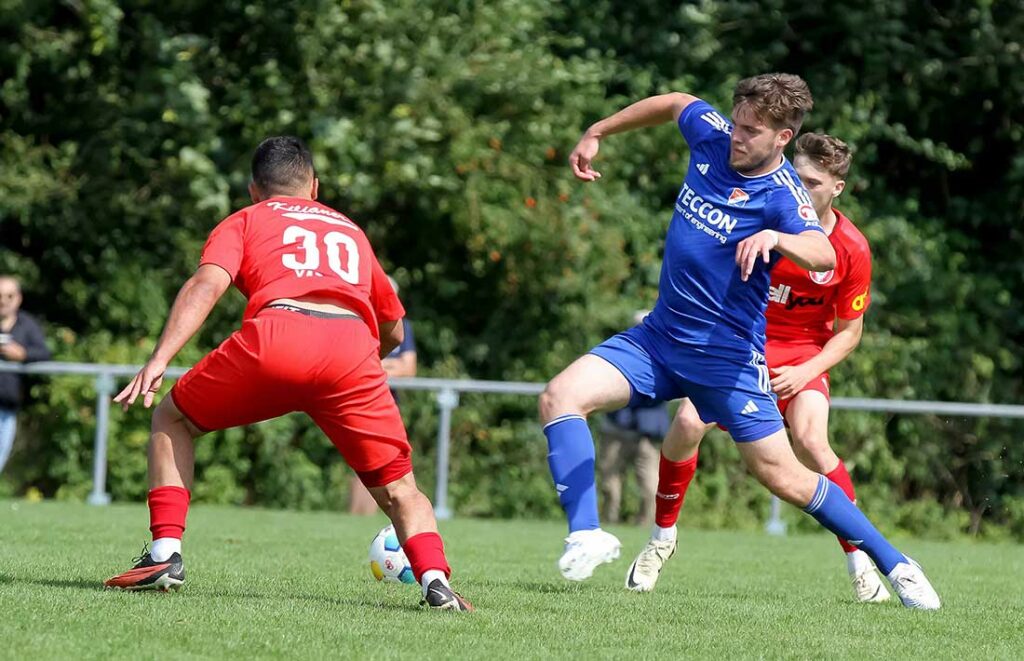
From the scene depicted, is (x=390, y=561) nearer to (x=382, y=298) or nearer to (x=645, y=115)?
(x=382, y=298)

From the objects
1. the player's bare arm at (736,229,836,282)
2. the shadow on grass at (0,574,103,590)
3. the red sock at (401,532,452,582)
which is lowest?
the shadow on grass at (0,574,103,590)

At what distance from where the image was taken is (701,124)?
6688 mm

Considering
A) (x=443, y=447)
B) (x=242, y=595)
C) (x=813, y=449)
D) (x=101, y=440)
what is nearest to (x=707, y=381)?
(x=813, y=449)

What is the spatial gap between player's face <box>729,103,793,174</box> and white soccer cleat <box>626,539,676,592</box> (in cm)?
187

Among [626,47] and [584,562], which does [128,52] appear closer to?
[626,47]

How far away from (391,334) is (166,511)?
3.58ft

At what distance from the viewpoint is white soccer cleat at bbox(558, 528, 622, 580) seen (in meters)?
5.89

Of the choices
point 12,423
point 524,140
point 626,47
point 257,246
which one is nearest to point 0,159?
point 12,423

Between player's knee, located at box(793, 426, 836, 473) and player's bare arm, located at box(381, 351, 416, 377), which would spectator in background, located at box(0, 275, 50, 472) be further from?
player's knee, located at box(793, 426, 836, 473)

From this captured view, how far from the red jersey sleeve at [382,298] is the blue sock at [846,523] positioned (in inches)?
75.2

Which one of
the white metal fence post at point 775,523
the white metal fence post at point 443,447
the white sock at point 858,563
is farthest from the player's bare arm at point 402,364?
the white sock at point 858,563

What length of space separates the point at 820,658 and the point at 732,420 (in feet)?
4.87

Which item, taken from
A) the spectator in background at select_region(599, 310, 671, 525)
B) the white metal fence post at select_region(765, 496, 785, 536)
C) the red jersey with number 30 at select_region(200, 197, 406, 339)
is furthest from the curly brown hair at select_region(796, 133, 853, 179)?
the white metal fence post at select_region(765, 496, 785, 536)

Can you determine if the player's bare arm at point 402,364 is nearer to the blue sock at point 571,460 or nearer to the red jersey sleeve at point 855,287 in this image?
the red jersey sleeve at point 855,287
